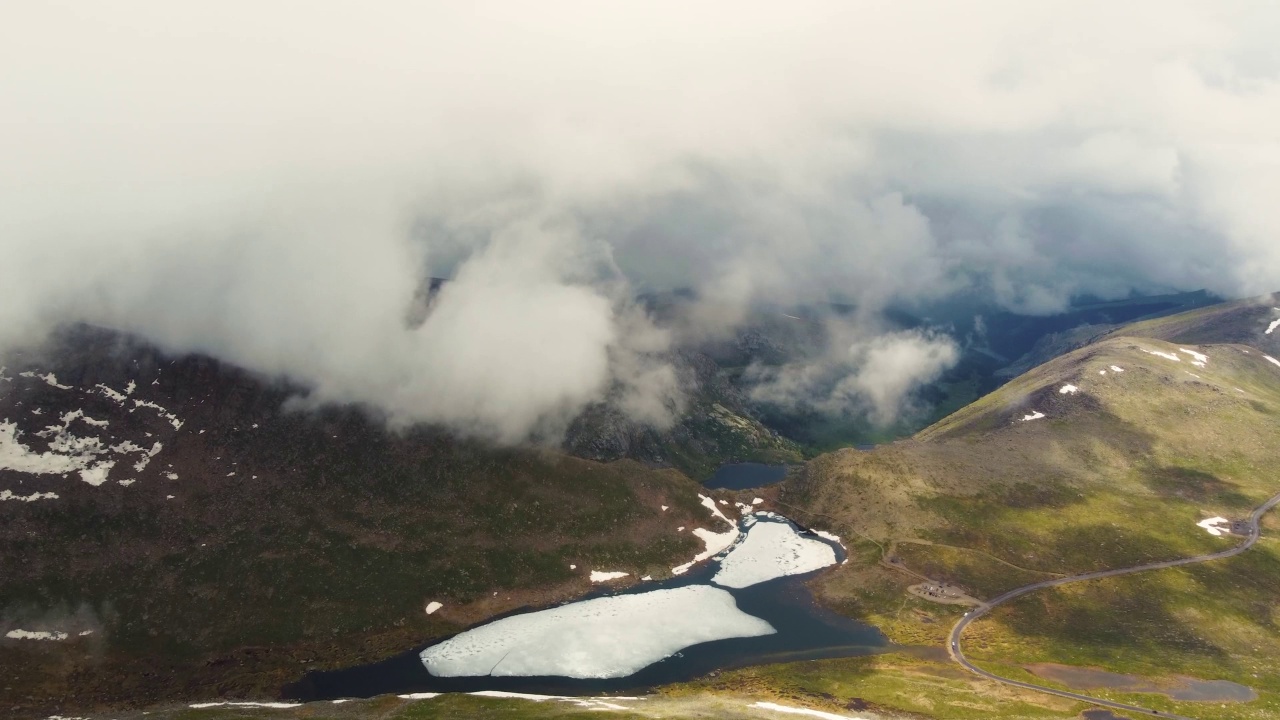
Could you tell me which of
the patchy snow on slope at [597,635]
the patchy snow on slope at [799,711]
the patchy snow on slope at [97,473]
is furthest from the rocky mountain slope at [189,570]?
the patchy snow on slope at [799,711]

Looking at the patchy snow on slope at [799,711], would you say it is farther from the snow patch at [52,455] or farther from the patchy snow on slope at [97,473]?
the snow patch at [52,455]

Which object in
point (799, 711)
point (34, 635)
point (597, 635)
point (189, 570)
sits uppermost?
point (189, 570)

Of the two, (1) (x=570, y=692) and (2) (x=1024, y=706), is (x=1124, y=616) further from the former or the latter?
(1) (x=570, y=692)

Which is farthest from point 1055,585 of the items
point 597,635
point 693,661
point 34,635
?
point 34,635

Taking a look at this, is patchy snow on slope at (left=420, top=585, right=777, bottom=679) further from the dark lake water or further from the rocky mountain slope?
the rocky mountain slope

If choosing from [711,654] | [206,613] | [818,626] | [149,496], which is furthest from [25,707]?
[818,626]

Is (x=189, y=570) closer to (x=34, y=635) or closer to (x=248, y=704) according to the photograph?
(x=34, y=635)
